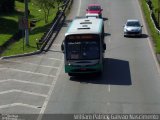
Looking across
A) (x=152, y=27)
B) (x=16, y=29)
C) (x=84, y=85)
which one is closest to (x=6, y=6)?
(x=16, y=29)

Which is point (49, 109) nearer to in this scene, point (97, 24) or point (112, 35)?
point (97, 24)

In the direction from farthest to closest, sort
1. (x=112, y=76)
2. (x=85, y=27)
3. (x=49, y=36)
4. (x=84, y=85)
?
(x=49, y=36) < (x=85, y=27) < (x=112, y=76) < (x=84, y=85)

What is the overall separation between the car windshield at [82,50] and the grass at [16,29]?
10209 millimetres

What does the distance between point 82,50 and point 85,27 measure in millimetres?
2035

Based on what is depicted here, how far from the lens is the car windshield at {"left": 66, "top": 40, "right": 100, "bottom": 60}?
35.1 meters

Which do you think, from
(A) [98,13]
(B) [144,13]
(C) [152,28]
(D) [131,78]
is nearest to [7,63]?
(D) [131,78]

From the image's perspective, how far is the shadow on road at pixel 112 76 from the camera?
1364 inches

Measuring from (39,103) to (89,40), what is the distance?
23.4 ft

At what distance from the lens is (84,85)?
34000 mm

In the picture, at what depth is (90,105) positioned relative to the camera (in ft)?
95.4

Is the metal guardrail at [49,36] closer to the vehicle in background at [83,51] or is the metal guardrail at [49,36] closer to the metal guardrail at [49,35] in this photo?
the metal guardrail at [49,35]

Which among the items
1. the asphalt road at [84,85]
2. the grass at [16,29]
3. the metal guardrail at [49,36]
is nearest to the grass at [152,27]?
the asphalt road at [84,85]

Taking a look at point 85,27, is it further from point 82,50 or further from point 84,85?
point 84,85

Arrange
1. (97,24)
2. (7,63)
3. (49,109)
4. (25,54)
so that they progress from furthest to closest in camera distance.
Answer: (25,54) < (7,63) < (97,24) < (49,109)
